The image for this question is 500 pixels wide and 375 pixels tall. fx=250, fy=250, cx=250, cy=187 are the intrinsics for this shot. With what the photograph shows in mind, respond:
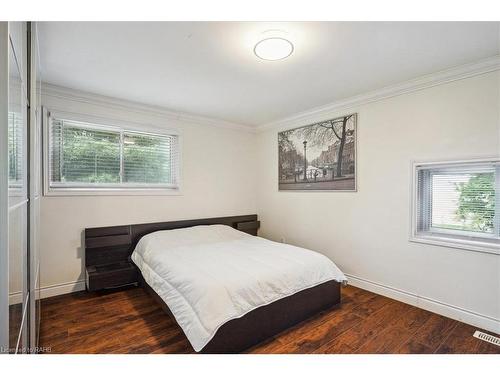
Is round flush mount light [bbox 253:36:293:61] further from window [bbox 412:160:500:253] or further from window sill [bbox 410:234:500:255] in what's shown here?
window sill [bbox 410:234:500:255]

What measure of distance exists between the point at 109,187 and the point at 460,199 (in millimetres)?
3919

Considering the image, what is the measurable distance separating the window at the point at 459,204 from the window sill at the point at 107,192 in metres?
3.07

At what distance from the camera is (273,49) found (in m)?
1.94

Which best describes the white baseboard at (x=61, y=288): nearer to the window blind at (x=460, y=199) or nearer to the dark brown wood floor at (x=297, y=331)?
the dark brown wood floor at (x=297, y=331)

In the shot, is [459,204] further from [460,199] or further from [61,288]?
[61,288]

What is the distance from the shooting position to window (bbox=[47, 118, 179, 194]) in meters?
2.90

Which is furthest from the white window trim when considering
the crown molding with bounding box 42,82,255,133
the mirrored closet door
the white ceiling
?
the mirrored closet door

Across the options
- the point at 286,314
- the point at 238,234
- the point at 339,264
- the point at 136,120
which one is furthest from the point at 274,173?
the point at 286,314

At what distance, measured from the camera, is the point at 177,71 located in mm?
2410

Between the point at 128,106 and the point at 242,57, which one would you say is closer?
the point at 242,57

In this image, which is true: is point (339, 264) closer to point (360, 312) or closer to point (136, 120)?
point (360, 312)

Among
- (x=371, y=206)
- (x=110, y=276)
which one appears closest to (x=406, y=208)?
(x=371, y=206)

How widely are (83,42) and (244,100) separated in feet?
5.81

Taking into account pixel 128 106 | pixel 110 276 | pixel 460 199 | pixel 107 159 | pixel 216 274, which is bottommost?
pixel 110 276
